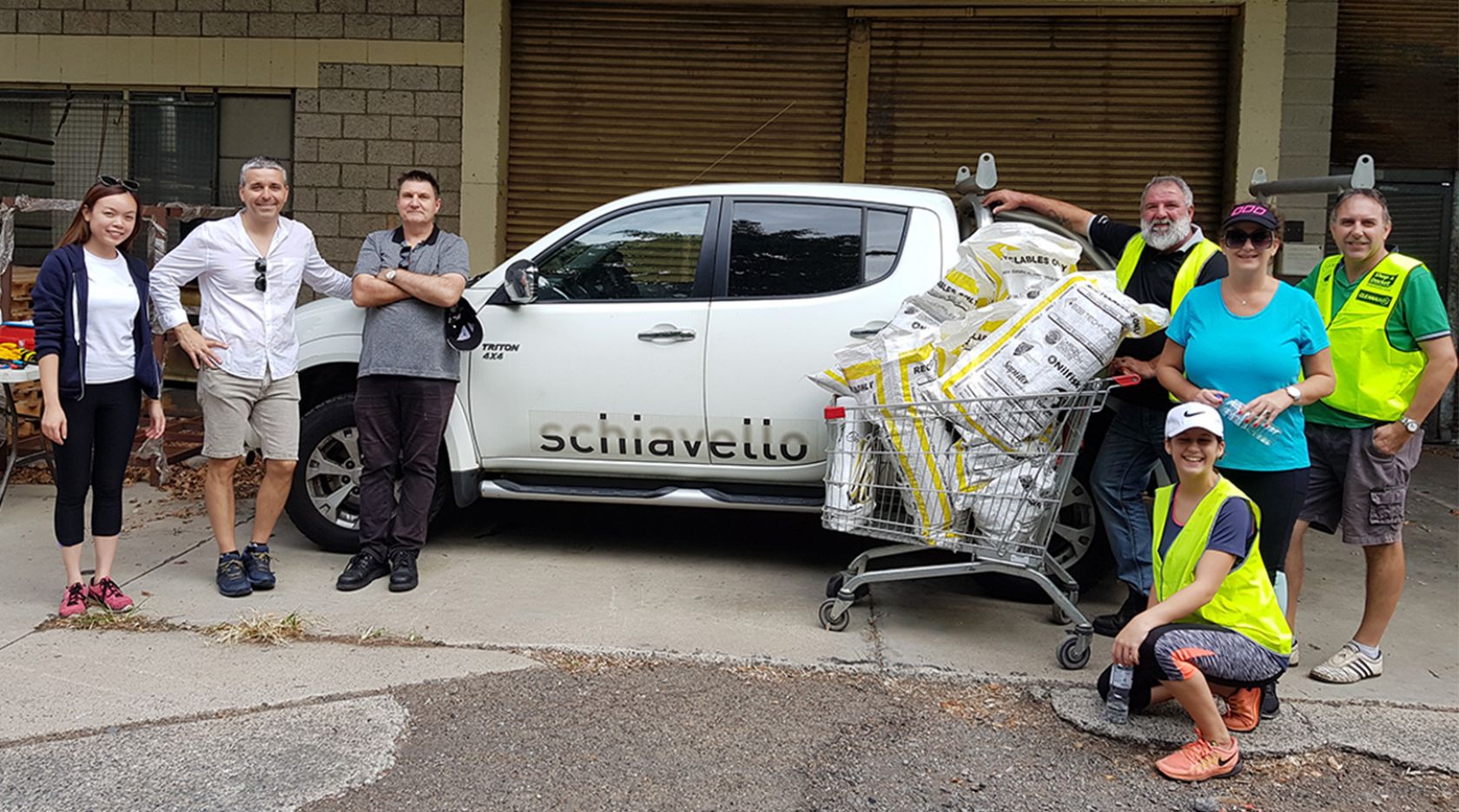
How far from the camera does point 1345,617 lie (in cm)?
550

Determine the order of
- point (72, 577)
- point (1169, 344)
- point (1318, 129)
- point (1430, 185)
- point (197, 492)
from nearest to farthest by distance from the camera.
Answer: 1. point (1169, 344)
2. point (72, 577)
3. point (197, 492)
4. point (1318, 129)
5. point (1430, 185)

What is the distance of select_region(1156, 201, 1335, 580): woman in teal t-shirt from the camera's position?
4.15m

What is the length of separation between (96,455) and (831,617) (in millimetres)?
3074

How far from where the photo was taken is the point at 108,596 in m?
4.99

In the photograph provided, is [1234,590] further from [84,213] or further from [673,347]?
[84,213]

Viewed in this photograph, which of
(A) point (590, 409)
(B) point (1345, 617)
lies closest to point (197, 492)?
(A) point (590, 409)

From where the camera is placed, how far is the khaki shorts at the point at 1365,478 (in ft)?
14.8

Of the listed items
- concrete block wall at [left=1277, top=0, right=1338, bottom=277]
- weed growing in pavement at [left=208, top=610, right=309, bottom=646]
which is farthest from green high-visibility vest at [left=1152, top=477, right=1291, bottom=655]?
concrete block wall at [left=1277, top=0, right=1338, bottom=277]

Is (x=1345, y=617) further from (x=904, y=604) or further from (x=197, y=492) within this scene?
(x=197, y=492)

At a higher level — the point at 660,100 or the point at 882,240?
the point at 660,100

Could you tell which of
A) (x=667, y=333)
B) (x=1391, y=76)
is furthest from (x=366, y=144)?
(x=1391, y=76)

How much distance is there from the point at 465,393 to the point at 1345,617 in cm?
418

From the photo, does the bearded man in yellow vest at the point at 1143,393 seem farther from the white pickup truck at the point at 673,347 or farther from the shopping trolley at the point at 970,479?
the white pickup truck at the point at 673,347

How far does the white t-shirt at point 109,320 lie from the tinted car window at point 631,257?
177 cm
